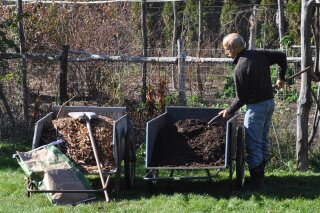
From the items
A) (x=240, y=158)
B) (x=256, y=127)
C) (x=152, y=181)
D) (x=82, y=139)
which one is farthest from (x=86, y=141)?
(x=256, y=127)

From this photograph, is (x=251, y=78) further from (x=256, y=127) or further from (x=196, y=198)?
(x=196, y=198)

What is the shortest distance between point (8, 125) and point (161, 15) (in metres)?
10.2

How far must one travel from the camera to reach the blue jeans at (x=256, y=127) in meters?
7.79

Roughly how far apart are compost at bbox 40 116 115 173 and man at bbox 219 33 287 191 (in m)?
1.45

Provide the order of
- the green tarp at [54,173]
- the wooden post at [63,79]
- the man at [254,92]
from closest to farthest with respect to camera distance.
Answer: the green tarp at [54,173], the man at [254,92], the wooden post at [63,79]

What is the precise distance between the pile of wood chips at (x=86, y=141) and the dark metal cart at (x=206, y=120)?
1.68ft

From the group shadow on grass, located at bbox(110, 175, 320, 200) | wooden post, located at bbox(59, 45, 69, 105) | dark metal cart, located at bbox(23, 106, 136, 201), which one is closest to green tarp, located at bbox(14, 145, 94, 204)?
dark metal cart, located at bbox(23, 106, 136, 201)

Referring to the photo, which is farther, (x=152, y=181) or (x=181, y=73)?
(x=181, y=73)

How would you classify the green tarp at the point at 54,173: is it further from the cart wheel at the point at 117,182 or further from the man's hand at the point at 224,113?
the man's hand at the point at 224,113

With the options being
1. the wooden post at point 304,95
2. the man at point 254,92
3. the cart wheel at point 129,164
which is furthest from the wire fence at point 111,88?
the man at point 254,92

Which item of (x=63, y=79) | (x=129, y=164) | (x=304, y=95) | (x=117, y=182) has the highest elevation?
(x=63, y=79)

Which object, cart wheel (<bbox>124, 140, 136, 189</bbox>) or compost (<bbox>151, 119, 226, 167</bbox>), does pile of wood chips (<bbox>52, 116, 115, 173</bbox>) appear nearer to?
cart wheel (<bbox>124, 140, 136, 189</bbox>)

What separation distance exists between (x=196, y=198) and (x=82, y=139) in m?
1.61

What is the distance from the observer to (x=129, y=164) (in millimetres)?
8305
